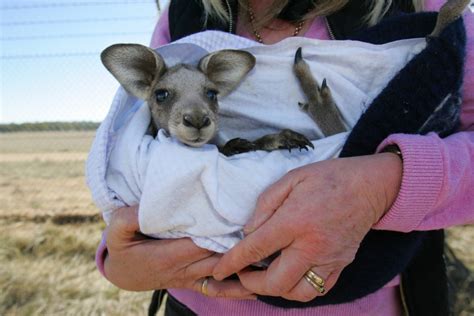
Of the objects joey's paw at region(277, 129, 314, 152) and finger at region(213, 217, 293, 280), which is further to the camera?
joey's paw at region(277, 129, 314, 152)

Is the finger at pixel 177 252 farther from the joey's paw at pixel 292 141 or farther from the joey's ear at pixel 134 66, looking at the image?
the joey's ear at pixel 134 66

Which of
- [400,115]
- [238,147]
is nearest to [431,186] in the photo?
[400,115]

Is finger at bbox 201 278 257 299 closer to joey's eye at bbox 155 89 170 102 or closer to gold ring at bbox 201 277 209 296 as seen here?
gold ring at bbox 201 277 209 296

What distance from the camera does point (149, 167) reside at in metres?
0.95

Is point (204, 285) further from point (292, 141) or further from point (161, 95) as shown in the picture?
point (161, 95)

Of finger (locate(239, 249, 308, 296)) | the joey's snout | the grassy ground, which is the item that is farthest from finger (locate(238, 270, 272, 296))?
the grassy ground

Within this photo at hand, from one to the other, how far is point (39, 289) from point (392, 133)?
3132 mm

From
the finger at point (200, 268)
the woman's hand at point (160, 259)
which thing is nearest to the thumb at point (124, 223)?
the woman's hand at point (160, 259)

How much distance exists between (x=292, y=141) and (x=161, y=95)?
41 cm

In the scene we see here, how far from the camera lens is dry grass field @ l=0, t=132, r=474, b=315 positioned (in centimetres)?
324

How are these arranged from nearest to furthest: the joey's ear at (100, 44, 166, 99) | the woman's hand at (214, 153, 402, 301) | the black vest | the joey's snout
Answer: the woman's hand at (214, 153, 402, 301) → the black vest → the joey's snout → the joey's ear at (100, 44, 166, 99)

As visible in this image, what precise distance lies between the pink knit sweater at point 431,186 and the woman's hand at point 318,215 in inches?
1.1

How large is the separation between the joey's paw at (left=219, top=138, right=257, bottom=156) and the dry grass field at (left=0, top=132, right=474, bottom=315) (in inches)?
89.7

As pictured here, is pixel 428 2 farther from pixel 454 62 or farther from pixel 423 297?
pixel 423 297
